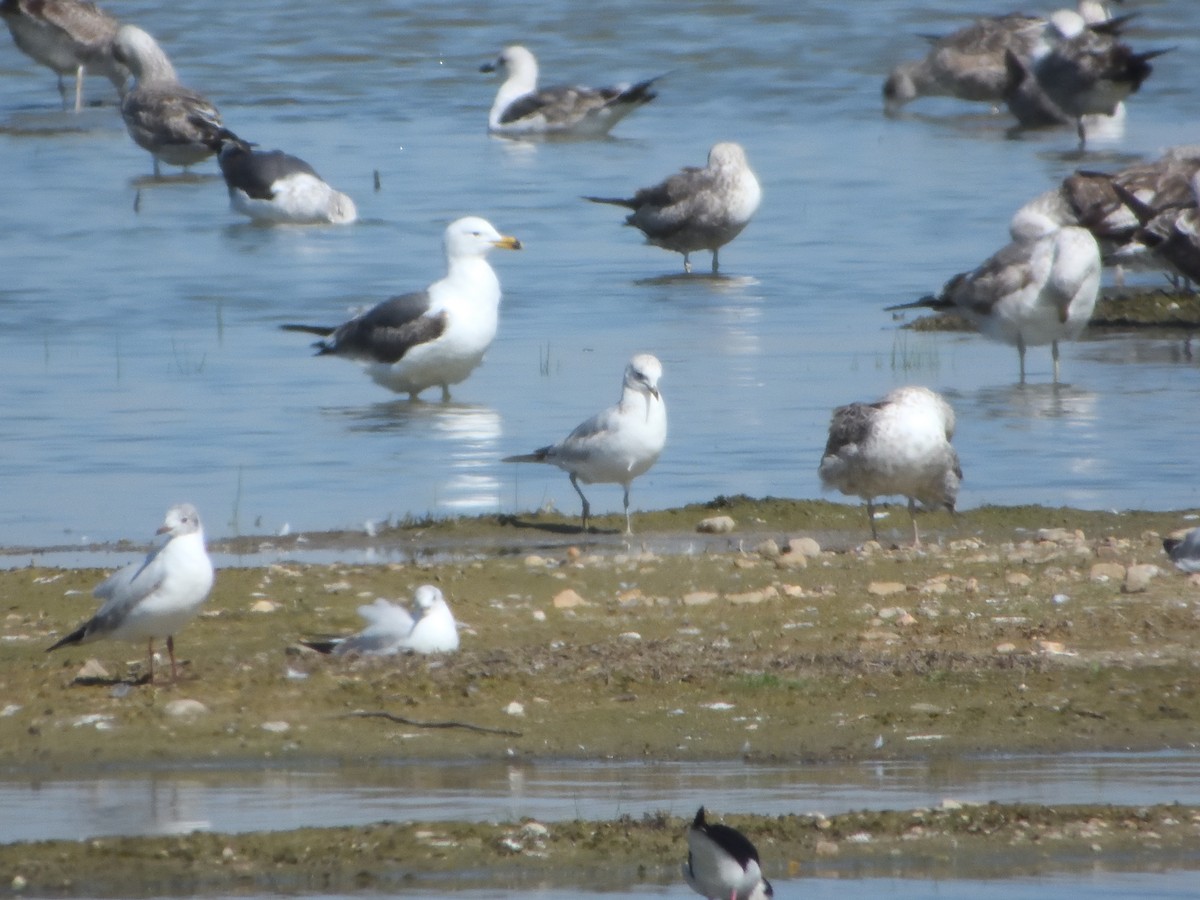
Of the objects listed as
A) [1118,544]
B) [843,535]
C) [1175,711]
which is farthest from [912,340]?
[1175,711]

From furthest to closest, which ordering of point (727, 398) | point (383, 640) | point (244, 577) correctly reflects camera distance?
1. point (727, 398)
2. point (244, 577)
3. point (383, 640)

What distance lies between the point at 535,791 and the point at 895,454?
13.4ft

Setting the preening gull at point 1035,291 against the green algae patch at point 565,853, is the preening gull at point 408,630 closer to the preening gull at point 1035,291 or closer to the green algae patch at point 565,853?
the green algae patch at point 565,853

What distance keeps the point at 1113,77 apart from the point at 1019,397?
47.5 feet

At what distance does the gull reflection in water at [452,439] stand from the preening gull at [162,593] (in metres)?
3.88

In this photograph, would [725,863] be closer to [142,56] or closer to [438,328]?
[438,328]

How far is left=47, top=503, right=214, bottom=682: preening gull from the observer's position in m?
7.30

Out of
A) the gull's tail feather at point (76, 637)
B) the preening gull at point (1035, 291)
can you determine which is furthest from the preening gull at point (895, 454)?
the preening gull at point (1035, 291)

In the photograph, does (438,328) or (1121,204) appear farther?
(1121,204)

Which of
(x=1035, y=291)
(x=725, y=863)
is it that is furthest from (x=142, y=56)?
(x=725, y=863)

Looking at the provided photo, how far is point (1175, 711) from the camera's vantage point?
7.12 m

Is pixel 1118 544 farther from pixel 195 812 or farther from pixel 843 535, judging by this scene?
pixel 195 812

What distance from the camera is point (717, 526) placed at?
10.4 metres

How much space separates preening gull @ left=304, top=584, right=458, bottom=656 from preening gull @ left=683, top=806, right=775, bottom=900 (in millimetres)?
2710
